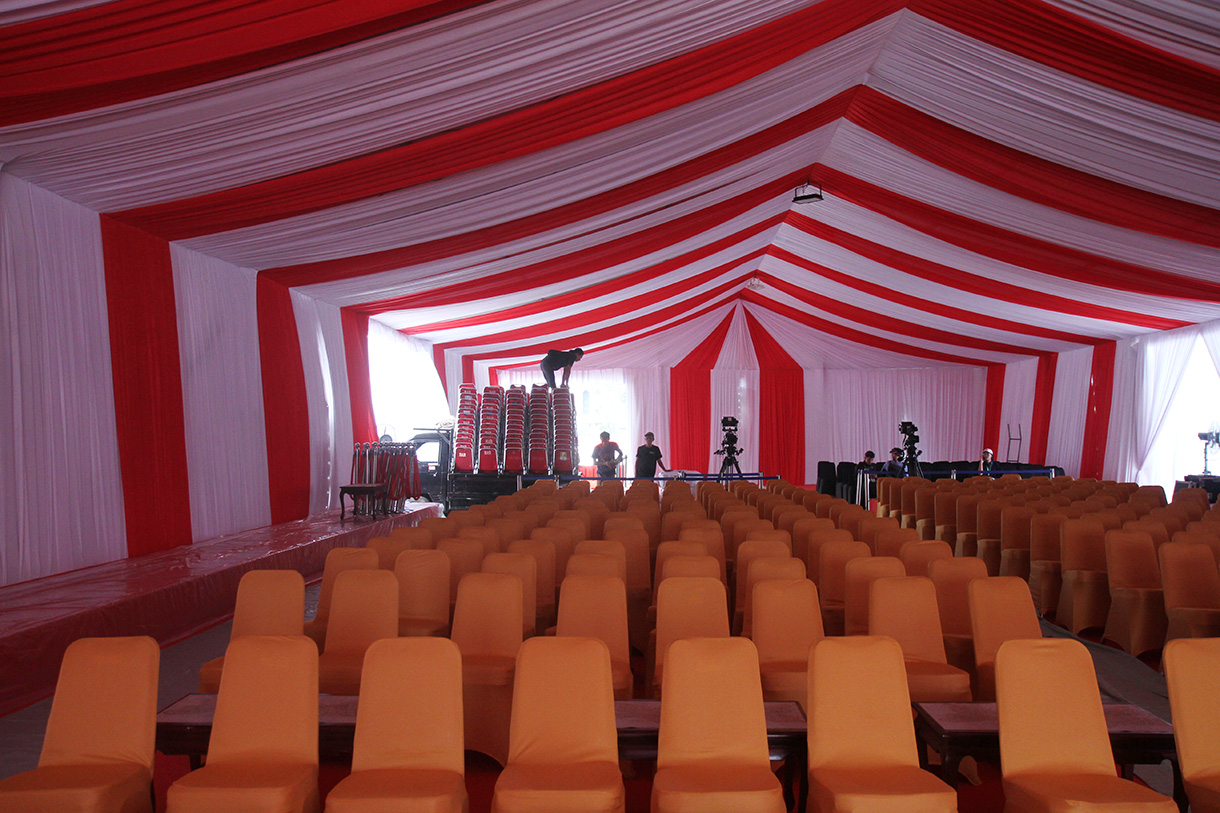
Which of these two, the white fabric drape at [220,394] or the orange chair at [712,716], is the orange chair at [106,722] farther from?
the white fabric drape at [220,394]

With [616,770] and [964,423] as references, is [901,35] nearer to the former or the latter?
[616,770]

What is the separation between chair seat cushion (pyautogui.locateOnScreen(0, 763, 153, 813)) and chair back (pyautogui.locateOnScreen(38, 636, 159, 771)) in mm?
44

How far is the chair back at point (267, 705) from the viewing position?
2746mm

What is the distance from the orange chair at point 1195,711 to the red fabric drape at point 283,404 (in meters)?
8.36

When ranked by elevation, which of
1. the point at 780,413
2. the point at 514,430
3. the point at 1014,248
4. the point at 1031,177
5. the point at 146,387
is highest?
the point at 1031,177

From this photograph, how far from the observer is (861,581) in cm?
444

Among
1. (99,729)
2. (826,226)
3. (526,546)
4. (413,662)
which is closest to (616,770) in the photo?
(413,662)

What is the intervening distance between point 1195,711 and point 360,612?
3357mm

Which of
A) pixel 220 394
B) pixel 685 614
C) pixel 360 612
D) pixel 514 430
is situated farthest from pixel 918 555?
pixel 514 430

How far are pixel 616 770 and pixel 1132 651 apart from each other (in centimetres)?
417

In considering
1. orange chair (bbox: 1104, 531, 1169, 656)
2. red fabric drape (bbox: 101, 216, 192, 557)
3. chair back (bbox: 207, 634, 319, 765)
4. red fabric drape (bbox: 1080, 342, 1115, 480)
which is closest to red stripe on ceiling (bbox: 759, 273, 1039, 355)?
red fabric drape (bbox: 1080, 342, 1115, 480)

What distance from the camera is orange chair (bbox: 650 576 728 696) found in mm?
3707

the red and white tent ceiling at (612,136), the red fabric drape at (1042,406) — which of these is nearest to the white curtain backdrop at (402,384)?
the red and white tent ceiling at (612,136)

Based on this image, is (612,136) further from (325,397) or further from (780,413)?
(780,413)
